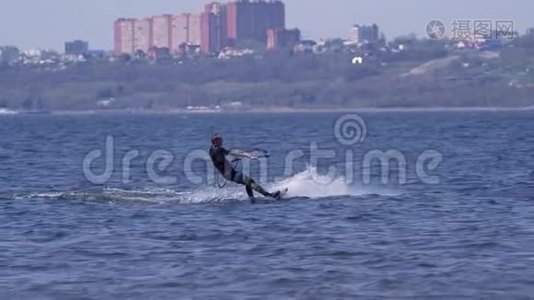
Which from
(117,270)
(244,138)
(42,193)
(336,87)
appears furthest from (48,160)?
(336,87)

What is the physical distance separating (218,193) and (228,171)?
211 cm

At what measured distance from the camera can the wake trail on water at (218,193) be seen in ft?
107

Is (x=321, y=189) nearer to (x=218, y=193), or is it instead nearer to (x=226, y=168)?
(x=218, y=193)

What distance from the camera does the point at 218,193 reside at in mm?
33500

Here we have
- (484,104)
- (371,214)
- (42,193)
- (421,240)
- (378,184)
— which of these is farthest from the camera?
(484,104)

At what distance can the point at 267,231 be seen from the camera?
2597 centimetres

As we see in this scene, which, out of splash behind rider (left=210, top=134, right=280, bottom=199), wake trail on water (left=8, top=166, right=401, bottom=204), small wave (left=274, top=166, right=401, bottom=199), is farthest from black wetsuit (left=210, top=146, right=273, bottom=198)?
small wave (left=274, top=166, right=401, bottom=199)

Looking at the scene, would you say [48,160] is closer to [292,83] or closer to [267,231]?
[267,231]

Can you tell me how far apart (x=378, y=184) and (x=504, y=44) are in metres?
151

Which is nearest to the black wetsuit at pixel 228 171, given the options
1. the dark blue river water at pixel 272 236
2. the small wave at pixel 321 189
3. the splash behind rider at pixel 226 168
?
the splash behind rider at pixel 226 168

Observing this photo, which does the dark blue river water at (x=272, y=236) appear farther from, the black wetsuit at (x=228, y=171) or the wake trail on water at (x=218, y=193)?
the black wetsuit at (x=228, y=171)

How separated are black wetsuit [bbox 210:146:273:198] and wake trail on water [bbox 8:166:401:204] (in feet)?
2.38

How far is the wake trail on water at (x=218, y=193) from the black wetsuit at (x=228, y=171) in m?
0.72

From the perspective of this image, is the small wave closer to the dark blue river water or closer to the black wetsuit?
the dark blue river water
